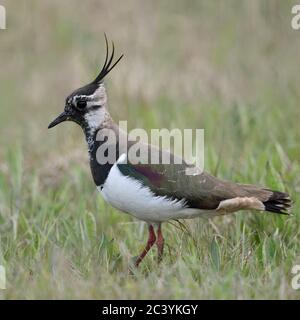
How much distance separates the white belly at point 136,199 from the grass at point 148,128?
31 centimetres

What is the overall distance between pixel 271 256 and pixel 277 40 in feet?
18.7

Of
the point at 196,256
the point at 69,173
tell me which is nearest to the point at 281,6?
the point at 69,173

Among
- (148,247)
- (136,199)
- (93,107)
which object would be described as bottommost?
(148,247)

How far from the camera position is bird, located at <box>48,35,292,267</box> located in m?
5.38

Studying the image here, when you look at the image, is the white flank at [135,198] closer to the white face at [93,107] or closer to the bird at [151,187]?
the bird at [151,187]

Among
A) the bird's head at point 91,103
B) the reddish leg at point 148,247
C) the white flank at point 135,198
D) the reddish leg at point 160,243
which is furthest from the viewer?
the bird's head at point 91,103

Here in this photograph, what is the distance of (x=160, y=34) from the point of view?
442 inches

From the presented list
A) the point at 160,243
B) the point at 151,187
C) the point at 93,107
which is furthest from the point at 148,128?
the point at 151,187

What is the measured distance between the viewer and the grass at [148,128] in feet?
16.8

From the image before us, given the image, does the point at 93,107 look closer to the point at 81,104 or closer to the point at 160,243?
the point at 81,104

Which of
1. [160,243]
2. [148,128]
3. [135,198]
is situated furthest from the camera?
[148,128]

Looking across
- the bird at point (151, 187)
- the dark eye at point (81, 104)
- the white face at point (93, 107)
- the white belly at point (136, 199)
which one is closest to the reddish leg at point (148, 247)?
the bird at point (151, 187)

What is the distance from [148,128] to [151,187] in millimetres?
→ 3417

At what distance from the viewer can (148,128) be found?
28.8 ft
